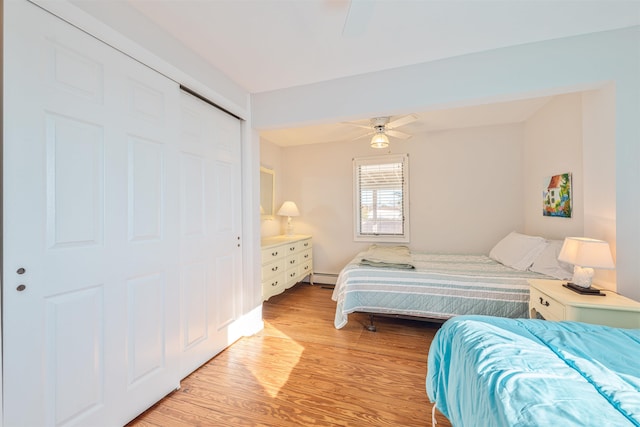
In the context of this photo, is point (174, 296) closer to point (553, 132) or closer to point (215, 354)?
point (215, 354)

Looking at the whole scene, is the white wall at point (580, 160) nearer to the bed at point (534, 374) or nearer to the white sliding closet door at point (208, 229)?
the bed at point (534, 374)

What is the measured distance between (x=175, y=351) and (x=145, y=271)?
67cm

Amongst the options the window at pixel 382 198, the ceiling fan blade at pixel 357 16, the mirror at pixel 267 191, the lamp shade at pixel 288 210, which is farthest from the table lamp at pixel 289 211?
the ceiling fan blade at pixel 357 16

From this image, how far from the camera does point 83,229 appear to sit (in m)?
1.33

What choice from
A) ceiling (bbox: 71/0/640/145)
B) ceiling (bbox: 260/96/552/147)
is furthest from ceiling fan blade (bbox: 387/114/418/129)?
ceiling (bbox: 71/0/640/145)

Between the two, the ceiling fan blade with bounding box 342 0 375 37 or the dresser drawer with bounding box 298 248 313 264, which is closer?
the ceiling fan blade with bounding box 342 0 375 37

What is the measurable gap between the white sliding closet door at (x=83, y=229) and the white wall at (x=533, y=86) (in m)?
1.50

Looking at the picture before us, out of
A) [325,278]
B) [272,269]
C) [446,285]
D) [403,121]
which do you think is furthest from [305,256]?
[403,121]

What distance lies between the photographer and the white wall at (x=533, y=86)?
1796mm

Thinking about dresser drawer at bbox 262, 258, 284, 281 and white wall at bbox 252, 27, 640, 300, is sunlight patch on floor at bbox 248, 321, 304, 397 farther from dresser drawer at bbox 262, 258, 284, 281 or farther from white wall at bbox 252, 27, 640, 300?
white wall at bbox 252, 27, 640, 300

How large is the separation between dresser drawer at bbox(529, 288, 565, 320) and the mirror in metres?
3.37

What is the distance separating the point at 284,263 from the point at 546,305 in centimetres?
277

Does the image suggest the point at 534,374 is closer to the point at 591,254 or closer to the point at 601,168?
the point at 591,254

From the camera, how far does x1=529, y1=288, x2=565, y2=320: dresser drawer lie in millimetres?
1748
